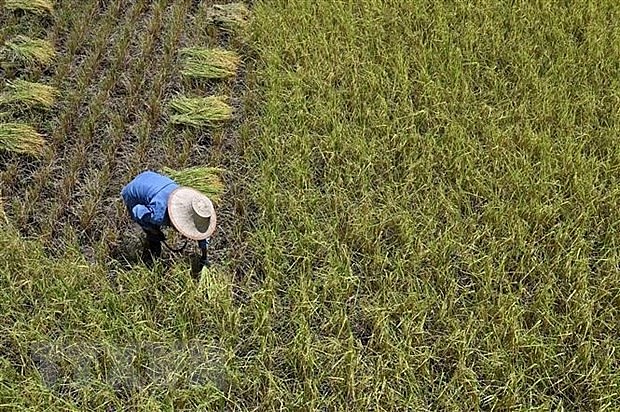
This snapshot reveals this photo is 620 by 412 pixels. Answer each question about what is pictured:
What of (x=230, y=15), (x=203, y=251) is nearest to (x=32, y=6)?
(x=230, y=15)

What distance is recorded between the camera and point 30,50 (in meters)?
3.64

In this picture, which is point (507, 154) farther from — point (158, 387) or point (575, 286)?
point (158, 387)

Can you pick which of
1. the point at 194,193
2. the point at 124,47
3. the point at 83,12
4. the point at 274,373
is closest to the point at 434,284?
the point at 274,373

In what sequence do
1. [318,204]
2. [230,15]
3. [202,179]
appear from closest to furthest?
[318,204] < [202,179] < [230,15]

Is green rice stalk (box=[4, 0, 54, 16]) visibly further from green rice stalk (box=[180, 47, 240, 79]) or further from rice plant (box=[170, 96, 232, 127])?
rice plant (box=[170, 96, 232, 127])

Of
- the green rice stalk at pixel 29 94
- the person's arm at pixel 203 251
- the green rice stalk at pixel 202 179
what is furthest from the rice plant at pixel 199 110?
the person's arm at pixel 203 251

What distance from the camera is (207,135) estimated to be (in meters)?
3.28

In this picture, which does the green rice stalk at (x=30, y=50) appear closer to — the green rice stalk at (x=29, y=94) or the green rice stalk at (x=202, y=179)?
the green rice stalk at (x=29, y=94)

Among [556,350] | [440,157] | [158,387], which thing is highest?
[440,157]

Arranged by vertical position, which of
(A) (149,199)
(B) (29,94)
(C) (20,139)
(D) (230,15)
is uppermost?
(D) (230,15)

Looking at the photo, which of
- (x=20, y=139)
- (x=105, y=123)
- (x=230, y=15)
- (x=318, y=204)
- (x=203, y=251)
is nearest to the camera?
(x=203, y=251)

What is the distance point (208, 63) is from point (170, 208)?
153 centimetres

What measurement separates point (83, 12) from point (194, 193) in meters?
2.18

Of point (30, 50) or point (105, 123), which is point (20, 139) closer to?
point (105, 123)
